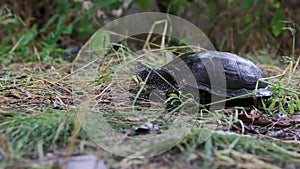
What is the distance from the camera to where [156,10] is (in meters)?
3.74

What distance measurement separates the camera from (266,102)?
1502mm

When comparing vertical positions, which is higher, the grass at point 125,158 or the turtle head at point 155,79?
the turtle head at point 155,79

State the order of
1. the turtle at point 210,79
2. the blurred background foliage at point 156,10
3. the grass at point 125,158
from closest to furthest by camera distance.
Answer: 1. the grass at point 125,158
2. the turtle at point 210,79
3. the blurred background foliage at point 156,10

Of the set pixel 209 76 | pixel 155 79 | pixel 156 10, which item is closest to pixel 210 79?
pixel 209 76

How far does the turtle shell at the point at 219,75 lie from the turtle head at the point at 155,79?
1.1 inches

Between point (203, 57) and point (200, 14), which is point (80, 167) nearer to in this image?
point (203, 57)

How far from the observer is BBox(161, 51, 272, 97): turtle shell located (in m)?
1.45

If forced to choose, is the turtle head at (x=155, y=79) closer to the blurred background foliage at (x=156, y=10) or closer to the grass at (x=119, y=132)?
the grass at (x=119, y=132)

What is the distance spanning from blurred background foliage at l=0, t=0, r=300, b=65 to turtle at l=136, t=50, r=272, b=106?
54.0 inches

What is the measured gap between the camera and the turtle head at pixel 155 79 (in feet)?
4.72

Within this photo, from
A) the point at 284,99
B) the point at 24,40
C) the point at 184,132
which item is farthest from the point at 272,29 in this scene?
the point at 184,132

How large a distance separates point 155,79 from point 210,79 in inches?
8.6

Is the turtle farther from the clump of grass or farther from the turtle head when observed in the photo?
the clump of grass

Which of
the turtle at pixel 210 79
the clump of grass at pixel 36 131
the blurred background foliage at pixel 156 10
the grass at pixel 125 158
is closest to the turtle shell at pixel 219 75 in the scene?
the turtle at pixel 210 79
